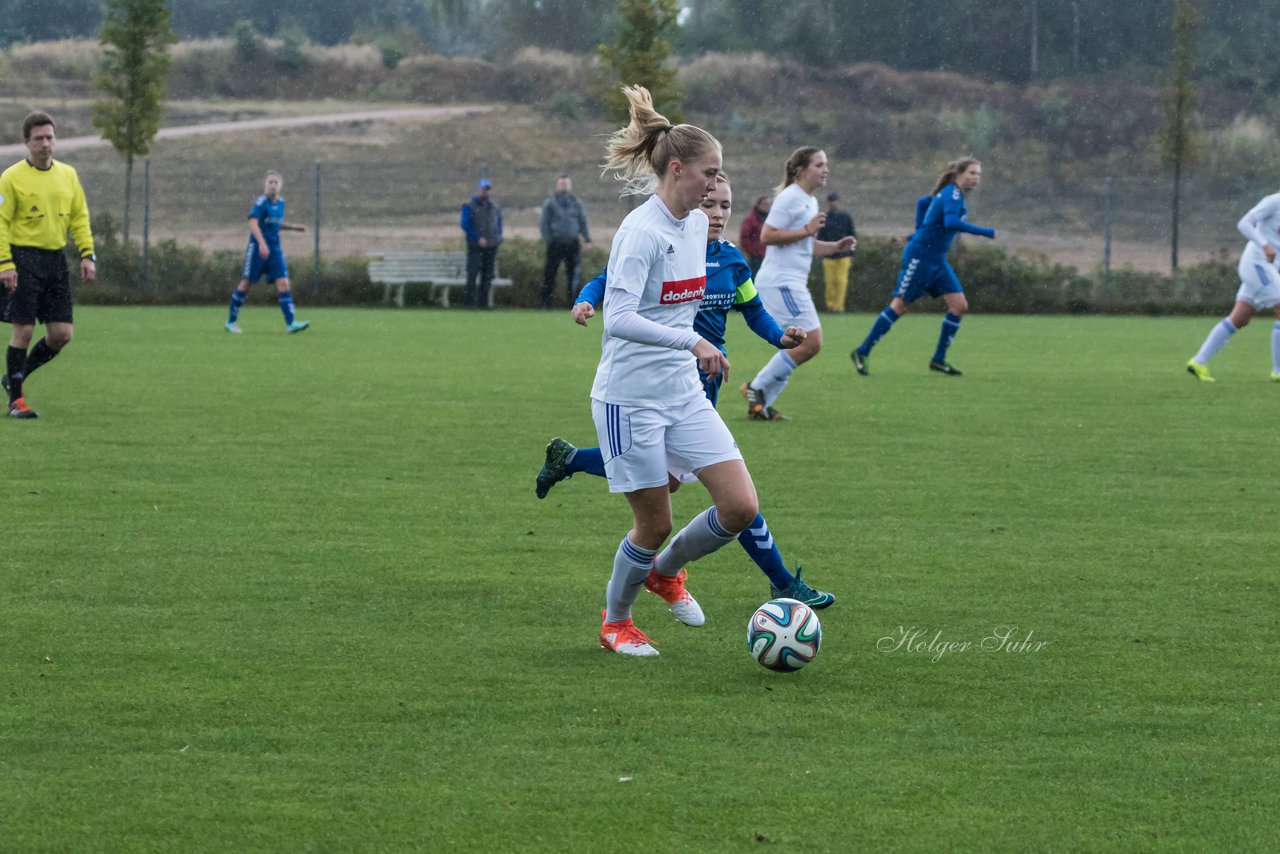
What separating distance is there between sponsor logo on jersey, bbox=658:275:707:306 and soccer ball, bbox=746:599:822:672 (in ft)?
3.38

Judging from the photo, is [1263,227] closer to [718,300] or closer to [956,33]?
[718,300]

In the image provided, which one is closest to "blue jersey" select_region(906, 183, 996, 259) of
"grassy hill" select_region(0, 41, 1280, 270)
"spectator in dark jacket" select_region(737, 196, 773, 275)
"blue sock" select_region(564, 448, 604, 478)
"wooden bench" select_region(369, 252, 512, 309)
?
"blue sock" select_region(564, 448, 604, 478)

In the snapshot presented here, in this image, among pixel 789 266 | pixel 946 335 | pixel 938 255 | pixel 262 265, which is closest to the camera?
pixel 789 266

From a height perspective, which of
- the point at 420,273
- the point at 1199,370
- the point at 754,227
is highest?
the point at 754,227

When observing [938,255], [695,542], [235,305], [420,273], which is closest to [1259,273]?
[938,255]

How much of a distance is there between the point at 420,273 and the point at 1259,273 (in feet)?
57.0

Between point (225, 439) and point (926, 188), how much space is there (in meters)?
39.7

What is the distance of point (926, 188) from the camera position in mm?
49094

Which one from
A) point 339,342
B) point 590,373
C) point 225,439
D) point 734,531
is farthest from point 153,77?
point 734,531

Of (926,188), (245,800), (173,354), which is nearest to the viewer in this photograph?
(245,800)

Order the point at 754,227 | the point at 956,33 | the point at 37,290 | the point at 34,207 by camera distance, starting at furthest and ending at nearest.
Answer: the point at 956,33 → the point at 754,227 → the point at 37,290 → the point at 34,207

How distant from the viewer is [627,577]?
231 inches

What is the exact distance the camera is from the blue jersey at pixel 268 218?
21641mm

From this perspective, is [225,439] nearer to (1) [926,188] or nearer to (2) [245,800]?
(2) [245,800]
